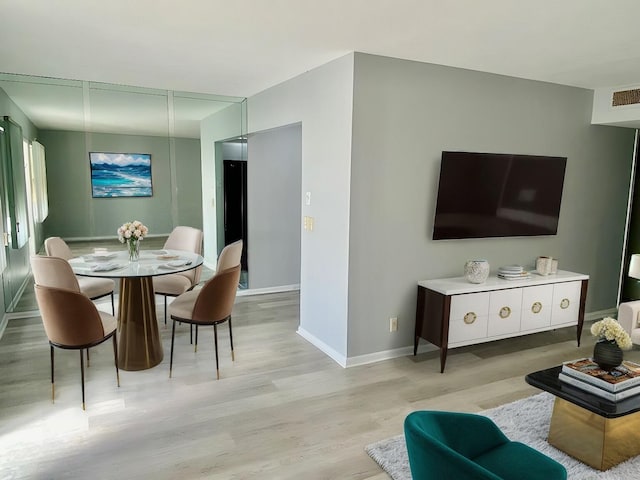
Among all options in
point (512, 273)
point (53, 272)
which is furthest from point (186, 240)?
point (512, 273)

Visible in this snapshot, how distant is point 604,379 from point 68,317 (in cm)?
330

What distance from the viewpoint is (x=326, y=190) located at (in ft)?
13.1

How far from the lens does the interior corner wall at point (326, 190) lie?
3713mm

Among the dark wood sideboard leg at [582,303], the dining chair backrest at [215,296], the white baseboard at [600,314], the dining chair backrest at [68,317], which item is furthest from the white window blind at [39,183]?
the white baseboard at [600,314]

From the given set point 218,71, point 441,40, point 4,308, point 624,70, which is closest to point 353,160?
point 441,40

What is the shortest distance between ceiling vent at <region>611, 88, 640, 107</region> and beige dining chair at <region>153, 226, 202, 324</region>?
454cm

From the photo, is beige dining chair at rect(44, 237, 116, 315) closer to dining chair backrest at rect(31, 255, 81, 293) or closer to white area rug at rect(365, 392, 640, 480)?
dining chair backrest at rect(31, 255, 81, 293)

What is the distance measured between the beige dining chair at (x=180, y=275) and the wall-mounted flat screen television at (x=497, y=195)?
8.21 feet

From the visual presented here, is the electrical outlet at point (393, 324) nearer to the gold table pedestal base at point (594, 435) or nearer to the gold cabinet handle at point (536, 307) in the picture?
the gold cabinet handle at point (536, 307)

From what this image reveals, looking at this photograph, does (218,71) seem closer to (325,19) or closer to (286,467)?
(325,19)

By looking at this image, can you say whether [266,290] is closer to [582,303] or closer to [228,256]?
[228,256]

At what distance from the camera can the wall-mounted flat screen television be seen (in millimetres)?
3998

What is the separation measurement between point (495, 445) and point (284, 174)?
4.47 metres

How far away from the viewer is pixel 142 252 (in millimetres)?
4410
